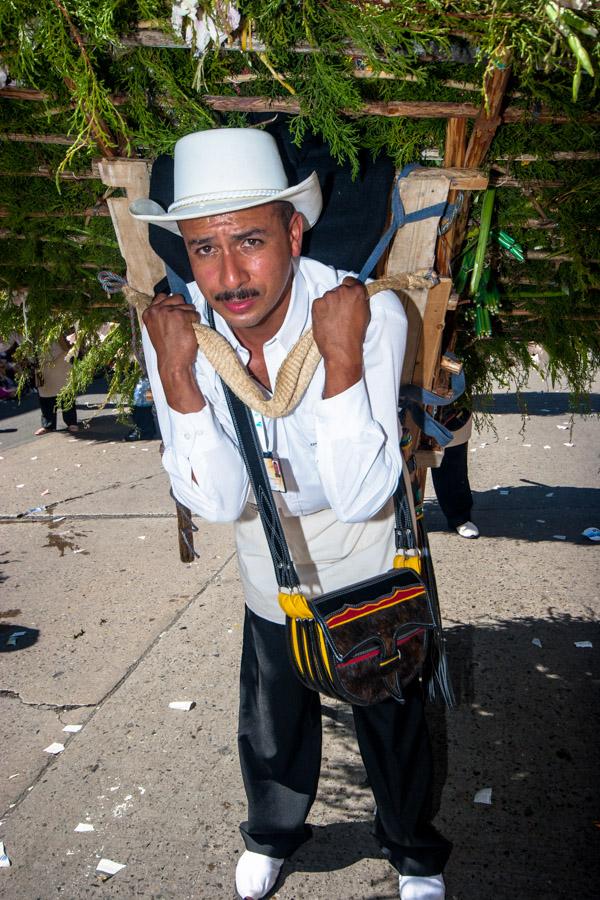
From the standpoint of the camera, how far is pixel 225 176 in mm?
1885

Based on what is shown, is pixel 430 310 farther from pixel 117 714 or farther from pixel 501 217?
pixel 117 714

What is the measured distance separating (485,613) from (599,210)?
98.5 inches

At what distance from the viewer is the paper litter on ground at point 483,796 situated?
289 cm

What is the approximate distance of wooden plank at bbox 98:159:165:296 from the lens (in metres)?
2.12

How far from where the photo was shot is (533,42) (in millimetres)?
1639

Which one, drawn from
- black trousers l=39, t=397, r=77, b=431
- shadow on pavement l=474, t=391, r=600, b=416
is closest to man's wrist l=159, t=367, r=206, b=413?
shadow on pavement l=474, t=391, r=600, b=416

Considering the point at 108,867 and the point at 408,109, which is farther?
the point at 108,867

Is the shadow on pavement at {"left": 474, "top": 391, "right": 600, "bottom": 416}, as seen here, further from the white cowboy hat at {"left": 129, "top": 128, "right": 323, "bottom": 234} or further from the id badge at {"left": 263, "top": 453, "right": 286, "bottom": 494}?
the white cowboy hat at {"left": 129, "top": 128, "right": 323, "bottom": 234}

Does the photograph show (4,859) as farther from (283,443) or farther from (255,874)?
(283,443)

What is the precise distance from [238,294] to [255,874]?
1.88 m

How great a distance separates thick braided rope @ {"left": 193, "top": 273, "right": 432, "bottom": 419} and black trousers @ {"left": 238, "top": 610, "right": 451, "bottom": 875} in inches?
30.5

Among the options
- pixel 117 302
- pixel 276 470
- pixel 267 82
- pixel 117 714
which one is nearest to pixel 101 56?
pixel 267 82

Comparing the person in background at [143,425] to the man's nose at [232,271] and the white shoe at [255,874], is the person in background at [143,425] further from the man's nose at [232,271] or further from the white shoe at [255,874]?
the man's nose at [232,271]

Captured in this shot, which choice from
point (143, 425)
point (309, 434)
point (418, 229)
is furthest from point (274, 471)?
point (143, 425)
